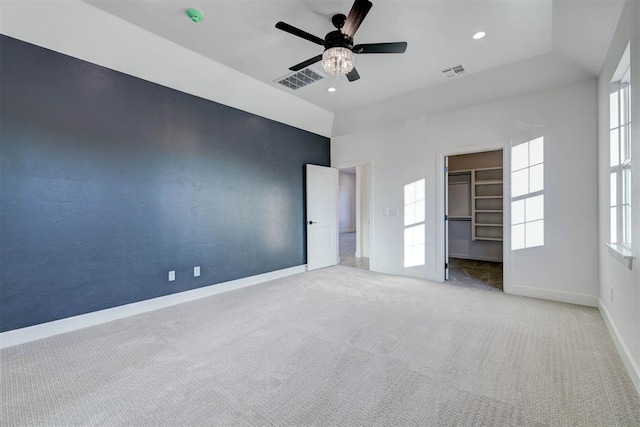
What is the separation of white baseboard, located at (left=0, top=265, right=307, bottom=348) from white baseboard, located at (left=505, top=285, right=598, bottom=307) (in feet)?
12.5

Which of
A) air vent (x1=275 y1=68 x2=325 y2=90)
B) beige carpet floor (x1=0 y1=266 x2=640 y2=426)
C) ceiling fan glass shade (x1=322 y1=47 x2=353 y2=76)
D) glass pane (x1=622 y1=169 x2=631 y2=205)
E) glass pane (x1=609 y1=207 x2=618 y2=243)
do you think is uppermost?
air vent (x1=275 y1=68 x2=325 y2=90)

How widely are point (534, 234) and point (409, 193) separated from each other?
1849mm

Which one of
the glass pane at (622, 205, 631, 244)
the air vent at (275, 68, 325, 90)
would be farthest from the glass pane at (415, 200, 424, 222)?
the air vent at (275, 68, 325, 90)

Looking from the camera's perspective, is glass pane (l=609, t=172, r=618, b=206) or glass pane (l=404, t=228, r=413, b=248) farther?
glass pane (l=404, t=228, r=413, b=248)

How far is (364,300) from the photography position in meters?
3.61

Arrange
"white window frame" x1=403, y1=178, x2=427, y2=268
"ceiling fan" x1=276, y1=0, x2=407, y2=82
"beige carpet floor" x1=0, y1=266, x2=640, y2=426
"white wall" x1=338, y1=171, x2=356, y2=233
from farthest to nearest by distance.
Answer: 1. "white wall" x1=338, y1=171, x2=356, y2=233
2. "white window frame" x1=403, y1=178, x2=427, y2=268
3. "ceiling fan" x1=276, y1=0, x2=407, y2=82
4. "beige carpet floor" x1=0, y1=266, x2=640, y2=426

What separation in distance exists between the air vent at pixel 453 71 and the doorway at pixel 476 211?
2561mm

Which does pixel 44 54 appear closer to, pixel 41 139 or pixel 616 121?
pixel 41 139

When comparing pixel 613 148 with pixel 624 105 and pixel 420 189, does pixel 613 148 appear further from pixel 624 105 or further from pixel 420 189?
pixel 420 189

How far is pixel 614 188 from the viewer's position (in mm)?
2742

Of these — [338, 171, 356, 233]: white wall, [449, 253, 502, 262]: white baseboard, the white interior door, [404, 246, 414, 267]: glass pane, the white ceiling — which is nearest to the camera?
the white ceiling

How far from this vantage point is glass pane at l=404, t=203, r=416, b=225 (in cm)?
476

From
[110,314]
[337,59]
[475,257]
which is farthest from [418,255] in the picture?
[110,314]

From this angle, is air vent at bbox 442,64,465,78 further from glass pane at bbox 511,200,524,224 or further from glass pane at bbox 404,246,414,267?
glass pane at bbox 404,246,414,267
